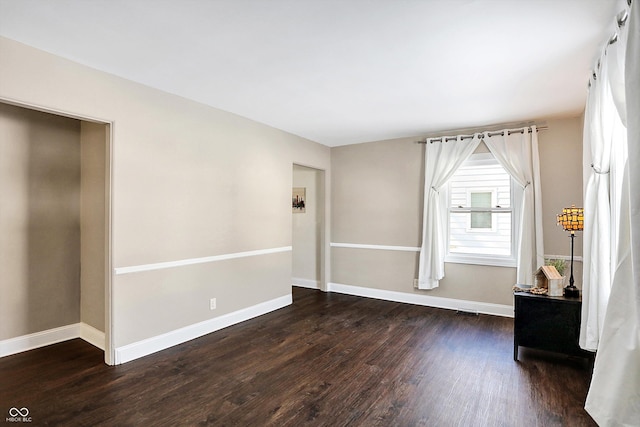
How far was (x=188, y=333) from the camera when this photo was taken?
11.8ft

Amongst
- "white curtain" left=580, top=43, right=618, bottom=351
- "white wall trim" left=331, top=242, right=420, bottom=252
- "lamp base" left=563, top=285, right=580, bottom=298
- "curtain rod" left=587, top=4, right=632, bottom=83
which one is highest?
"curtain rod" left=587, top=4, right=632, bottom=83

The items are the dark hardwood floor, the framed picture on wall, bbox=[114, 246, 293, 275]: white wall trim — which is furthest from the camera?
the framed picture on wall

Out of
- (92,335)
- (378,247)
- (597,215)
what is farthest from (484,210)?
(92,335)

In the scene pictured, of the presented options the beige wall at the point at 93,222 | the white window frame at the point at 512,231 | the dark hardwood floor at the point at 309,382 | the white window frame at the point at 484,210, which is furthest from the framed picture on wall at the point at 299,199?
the beige wall at the point at 93,222

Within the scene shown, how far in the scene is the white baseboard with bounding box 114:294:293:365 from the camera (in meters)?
3.09

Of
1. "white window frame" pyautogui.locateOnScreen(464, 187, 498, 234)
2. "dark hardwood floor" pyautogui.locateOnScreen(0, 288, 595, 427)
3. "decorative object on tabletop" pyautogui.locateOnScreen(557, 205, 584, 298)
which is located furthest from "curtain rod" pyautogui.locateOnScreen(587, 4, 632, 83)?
"dark hardwood floor" pyautogui.locateOnScreen(0, 288, 595, 427)

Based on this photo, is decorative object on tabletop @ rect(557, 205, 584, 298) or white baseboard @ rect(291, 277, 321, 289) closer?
decorative object on tabletop @ rect(557, 205, 584, 298)

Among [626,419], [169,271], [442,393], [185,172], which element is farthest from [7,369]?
[626,419]

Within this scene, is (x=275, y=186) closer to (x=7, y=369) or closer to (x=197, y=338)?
(x=197, y=338)

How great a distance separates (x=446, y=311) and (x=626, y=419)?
11.1ft

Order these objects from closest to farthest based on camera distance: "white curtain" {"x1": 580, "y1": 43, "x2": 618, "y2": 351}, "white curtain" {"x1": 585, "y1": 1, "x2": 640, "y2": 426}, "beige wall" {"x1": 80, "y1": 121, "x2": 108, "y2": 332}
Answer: "white curtain" {"x1": 585, "y1": 1, "x2": 640, "y2": 426}, "white curtain" {"x1": 580, "y1": 43, "x2": 618, "y2": 351}, "beige wall" {"x1": 80, "y1": 121, "x2": 108, "y2": 332}

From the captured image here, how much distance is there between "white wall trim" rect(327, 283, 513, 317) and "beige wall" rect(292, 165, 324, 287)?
0.53 meters

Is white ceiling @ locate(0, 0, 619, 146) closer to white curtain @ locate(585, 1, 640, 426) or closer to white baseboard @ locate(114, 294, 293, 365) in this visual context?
white curtain @ locate(585, 1, 640, 426)

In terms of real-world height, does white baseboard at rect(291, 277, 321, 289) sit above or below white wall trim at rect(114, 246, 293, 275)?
below
